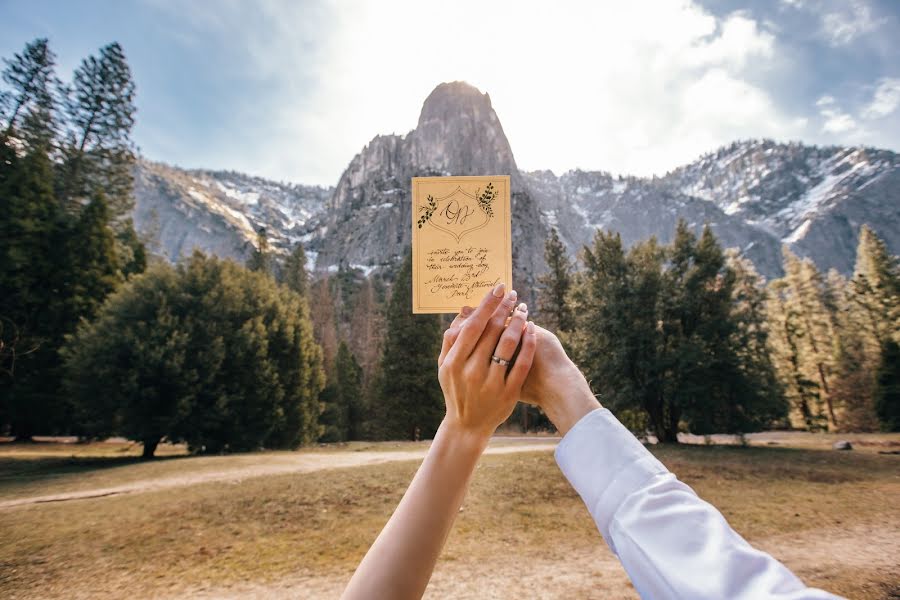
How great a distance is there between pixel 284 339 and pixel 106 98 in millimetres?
18492

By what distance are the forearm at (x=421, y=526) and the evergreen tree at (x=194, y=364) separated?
1749cm

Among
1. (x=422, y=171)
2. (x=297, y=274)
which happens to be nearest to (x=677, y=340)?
(x=297, y=274)

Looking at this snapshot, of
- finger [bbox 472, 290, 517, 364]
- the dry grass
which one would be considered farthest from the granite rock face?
finger [bbox 472, 290, 517, 364]

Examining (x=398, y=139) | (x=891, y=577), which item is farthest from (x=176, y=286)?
(x=398, y=139)

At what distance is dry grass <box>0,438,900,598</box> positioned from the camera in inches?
215

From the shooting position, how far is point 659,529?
899 mm

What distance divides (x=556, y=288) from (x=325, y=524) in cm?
2772

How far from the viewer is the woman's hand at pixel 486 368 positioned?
144cm

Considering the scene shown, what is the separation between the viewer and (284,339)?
23.1m

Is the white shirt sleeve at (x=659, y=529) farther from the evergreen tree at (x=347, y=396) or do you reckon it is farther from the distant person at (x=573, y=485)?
the evergreen tree at (x=347, y=396)

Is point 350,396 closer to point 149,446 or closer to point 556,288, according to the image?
point 556,288

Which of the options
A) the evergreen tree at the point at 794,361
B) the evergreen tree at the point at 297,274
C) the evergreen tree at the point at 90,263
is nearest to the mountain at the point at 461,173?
the evergreen tree at the point at 297,274

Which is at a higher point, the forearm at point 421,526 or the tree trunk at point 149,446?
the forearm at point 421,526

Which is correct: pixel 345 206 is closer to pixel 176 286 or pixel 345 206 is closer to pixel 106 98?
pixel 106 98
